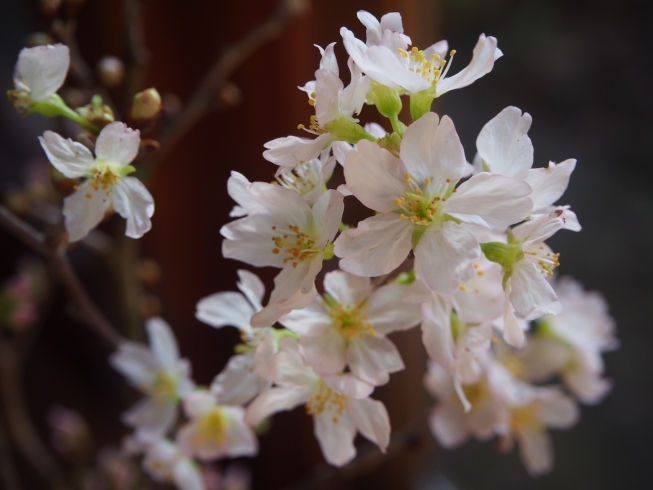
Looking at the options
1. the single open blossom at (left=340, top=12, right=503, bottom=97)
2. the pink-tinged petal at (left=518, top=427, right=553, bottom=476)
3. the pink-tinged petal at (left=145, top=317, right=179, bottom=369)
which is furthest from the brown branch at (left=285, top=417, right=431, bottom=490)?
the single open blossom at (left=340, top=12, right=503, bottom=97)

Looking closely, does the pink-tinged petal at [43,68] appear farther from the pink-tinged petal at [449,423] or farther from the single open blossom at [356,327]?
the pink-tinged petal at [449,423]

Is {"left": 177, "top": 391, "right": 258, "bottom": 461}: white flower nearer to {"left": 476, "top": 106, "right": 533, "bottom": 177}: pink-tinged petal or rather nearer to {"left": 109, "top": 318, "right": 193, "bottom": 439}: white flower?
{"left": 109, "top": 318, "right": 193, "bottom": 439}: white flower

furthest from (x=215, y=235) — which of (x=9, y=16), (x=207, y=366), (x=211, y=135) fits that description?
(x=9, y=16)

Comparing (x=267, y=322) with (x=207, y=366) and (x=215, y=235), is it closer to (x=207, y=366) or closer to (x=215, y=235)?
(x=215, y=235)

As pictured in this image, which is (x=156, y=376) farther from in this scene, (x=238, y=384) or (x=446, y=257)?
(x=446, y=257)

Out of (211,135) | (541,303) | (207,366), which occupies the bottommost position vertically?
(207,366)
